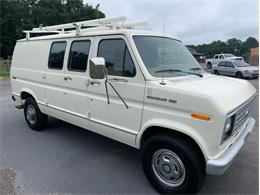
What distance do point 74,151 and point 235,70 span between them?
16.6 m

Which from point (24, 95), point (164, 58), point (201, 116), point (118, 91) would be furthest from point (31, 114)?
point (201, 116)

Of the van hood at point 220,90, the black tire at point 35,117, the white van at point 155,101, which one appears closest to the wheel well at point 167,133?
the white van at point 155,101

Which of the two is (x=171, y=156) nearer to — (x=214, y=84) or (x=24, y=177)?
(x=214, y=84)

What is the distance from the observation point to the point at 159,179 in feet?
11.1

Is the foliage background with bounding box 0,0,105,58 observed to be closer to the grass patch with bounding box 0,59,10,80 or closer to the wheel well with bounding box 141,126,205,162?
the grass patch with bounding box 0,59,10,80

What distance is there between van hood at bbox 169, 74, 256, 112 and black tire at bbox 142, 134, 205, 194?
2.15 ft

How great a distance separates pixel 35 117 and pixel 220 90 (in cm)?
437

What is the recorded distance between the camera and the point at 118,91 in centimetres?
361

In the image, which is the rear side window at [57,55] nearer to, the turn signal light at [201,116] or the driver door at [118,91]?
the driver door at [118,91]

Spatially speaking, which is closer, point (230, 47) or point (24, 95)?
point (24, 95)

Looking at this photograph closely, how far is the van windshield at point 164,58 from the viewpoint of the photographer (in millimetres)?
3475

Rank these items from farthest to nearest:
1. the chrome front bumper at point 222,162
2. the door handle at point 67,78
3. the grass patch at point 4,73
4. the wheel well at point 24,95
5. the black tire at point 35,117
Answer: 1. the grass patch at point 4,73
2. the wheel well at point 24,95
3. the black tire at point 35,117
4. the door handle at point 67,78
5. the chrome front bumper at point 222,162

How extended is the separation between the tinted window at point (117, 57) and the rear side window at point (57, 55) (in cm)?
114

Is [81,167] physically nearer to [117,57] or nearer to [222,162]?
[117,57]
